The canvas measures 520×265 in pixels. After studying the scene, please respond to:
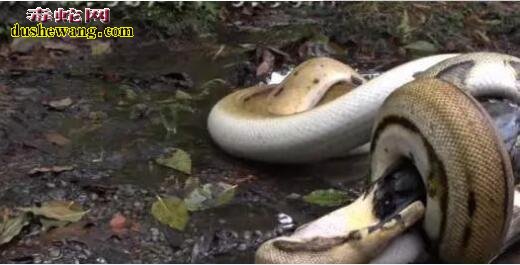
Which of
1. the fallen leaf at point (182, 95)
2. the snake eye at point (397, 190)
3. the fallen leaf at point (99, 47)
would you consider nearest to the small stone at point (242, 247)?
the snake eye at point (397, 190)

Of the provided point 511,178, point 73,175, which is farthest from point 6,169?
point 511,178

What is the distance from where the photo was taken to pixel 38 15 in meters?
5.92

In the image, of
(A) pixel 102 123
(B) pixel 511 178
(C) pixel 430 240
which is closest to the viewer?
(B) pixel 511 178

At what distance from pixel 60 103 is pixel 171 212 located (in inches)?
61.3

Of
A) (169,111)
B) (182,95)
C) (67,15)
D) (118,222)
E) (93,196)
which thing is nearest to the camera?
(118,222)

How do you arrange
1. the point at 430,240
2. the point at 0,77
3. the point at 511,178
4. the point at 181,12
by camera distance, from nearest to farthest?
1. the point at 511,178
2. the point at 430,240
3. the point at 0,77
4. the point at 181,12

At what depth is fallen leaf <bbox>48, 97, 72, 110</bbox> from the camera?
437 centimetres

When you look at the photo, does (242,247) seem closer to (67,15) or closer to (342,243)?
(342,243)

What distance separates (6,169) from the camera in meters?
3.54

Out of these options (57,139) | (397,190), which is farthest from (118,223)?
(397,190)

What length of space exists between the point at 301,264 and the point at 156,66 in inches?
123

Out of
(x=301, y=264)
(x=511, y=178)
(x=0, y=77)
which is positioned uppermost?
(x=511, y=178)

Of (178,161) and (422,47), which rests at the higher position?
(422,47)

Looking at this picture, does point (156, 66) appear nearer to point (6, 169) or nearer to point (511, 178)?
point (6, 169)
